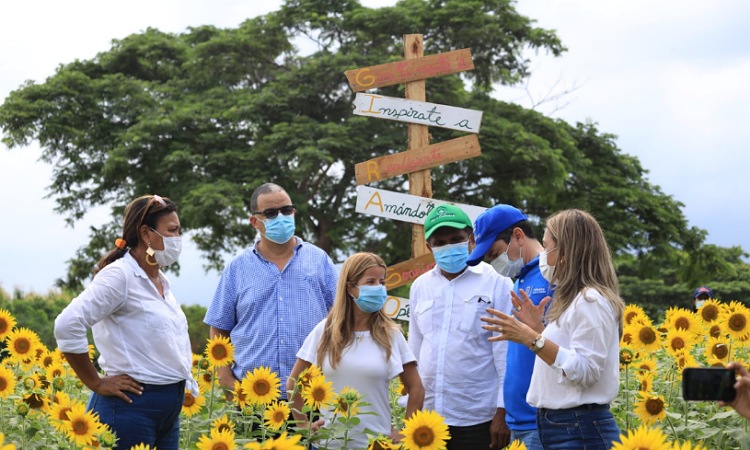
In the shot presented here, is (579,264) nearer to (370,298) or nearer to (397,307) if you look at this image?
(370,298)

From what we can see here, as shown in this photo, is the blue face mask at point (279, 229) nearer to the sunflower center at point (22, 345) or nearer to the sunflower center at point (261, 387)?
the sunflower center at point (261, 387)

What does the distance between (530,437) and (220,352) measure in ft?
5.17

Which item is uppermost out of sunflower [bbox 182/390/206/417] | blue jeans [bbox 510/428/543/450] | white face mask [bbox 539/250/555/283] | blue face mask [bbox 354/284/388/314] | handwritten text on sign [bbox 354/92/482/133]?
handwritten text on sign [bbox 354/92/482/133]

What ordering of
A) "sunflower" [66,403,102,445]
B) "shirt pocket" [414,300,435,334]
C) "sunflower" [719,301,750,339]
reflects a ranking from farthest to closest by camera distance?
"sunflower" [719,301,750,339] < "shirt pocket" [414,300,435,334] < "sunflower" [66,403,102,445]

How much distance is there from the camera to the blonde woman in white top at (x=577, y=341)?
323cm

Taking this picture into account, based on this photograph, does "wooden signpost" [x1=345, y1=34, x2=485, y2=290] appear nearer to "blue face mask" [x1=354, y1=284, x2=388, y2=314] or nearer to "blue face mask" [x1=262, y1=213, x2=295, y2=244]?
"blue face mask" [x1=262, y1=213, x2=295, y2=244]

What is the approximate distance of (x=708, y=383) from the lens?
7.70ft

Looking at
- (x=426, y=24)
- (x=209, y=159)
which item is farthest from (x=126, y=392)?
(x=426, y=24)

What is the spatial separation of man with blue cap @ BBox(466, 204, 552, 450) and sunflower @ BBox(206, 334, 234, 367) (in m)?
1.24

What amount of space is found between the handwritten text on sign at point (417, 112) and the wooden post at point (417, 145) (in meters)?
0.14

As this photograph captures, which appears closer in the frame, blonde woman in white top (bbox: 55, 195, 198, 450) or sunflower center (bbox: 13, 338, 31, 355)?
blonde woman in white top (bbox: 55, 195, 198, 450)

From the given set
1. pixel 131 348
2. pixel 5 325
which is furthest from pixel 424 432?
pixel 5 325

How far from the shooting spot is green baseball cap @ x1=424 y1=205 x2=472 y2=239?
14.3 feet

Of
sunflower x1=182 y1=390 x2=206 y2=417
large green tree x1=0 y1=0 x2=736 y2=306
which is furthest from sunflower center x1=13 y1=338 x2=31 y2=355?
large green tree x1=0 y1=0 x2=736 y2=306
